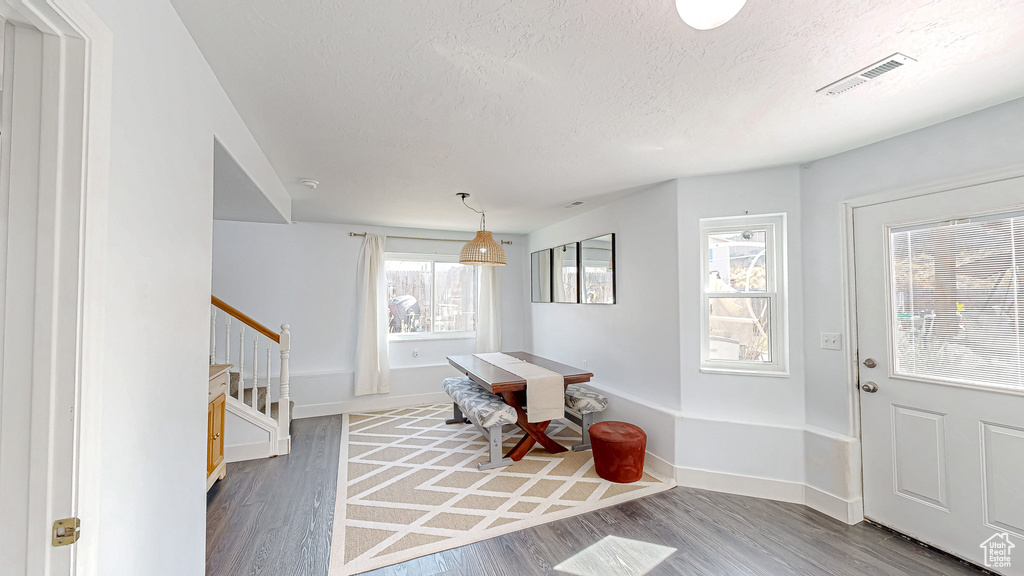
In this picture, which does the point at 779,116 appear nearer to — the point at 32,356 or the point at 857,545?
the point at 857,545

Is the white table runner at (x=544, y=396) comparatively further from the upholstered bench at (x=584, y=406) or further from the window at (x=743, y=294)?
the window at (x=743, y=294)

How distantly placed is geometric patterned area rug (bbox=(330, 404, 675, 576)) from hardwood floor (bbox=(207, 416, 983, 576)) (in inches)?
3.6

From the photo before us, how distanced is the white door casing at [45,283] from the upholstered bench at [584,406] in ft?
10.4

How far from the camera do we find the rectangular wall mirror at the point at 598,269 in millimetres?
3832

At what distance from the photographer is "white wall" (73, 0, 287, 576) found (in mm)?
947

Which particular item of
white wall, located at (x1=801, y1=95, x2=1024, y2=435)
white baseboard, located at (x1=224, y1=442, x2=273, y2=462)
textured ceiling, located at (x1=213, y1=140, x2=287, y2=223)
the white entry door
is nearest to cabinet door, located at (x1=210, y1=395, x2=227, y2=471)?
white baseboard, located at (x1=224, y1=442, x2=273, y2=462)

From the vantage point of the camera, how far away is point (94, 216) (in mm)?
837

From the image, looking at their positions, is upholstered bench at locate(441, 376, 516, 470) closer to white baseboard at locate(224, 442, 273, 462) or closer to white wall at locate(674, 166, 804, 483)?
white wall at locate(674, 166, 804, 483)

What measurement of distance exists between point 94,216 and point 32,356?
299 millimetres

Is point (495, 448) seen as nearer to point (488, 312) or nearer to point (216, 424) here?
point (216, 424)

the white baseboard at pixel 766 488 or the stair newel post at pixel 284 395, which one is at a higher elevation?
the stair newel post at pixel 284 395

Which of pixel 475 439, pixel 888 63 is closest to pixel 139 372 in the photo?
pixel 888 63

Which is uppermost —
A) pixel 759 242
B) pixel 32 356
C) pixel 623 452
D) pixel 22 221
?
pixel 759 242

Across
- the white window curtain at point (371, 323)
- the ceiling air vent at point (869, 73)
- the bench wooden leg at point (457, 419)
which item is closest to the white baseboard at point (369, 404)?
the white window curtain at point (371, 323)
